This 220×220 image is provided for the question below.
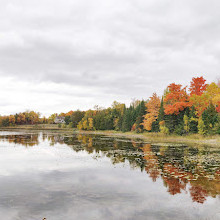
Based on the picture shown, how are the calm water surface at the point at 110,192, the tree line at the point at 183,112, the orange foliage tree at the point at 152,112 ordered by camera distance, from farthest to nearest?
the orange foliage tree at the point at 152,112, the tree line at the point at 183,112, the calm water surface at the point at 110,192

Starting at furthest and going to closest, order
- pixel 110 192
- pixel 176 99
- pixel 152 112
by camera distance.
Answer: pixel 152 112
pixel 176 99
pixel 110 192

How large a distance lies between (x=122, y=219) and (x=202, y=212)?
3.69 m

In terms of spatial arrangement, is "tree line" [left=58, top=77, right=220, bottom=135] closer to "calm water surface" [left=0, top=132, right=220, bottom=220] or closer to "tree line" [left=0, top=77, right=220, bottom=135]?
"tree line" [left=0, top=77, right=220, bottom=135]

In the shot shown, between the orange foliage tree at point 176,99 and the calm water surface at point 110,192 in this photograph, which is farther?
the orange foliage tree at point 176,99

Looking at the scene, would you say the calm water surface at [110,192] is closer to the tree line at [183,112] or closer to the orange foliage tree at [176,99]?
the tree line at [183,112]

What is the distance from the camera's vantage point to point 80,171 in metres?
17.8

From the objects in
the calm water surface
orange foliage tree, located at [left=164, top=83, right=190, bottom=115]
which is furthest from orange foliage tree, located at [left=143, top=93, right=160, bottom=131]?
the calm water surface

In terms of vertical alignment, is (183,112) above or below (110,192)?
above

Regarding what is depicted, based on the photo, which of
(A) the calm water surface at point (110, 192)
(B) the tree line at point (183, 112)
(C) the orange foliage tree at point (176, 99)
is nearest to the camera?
(A) the calm water surface at point (110, 192)

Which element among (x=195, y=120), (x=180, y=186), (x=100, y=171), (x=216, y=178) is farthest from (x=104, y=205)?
(x=195, y=120)

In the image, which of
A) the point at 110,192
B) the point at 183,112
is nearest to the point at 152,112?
A: the point at 183,112

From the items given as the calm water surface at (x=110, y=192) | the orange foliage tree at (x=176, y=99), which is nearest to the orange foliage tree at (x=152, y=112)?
the orange foliage tree at (x=176, y=99)

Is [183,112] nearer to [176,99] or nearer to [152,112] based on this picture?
[176,99]

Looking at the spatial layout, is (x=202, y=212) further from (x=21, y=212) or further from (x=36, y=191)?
(x=36, y=191)
